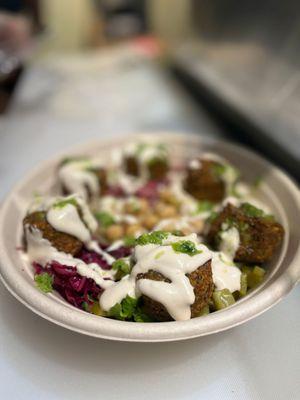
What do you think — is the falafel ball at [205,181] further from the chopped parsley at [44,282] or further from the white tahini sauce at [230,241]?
the chopped parsley at [44,282]

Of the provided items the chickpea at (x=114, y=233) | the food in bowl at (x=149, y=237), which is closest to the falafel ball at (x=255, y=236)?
the food in bowl at (x=149, y=237)

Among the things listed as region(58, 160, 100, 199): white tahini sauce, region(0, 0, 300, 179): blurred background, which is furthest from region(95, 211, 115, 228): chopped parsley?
region(0, 0, 300, 179): blurred background

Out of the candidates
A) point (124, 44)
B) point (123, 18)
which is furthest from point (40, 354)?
point (123, 18)

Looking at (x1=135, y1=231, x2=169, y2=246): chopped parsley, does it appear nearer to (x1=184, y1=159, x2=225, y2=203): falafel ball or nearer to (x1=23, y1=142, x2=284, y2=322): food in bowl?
(x1=23, y1=142, x2=284, y2=322): food in bowl

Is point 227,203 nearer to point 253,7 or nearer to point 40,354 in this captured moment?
point 40,354

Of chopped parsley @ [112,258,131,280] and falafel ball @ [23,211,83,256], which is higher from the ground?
falafel ball @ [23,211,83,256]

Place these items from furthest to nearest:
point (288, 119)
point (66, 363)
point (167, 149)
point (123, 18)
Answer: point (123, 18) < point (167, 149) < point (288, 119) < point (66, 363)
